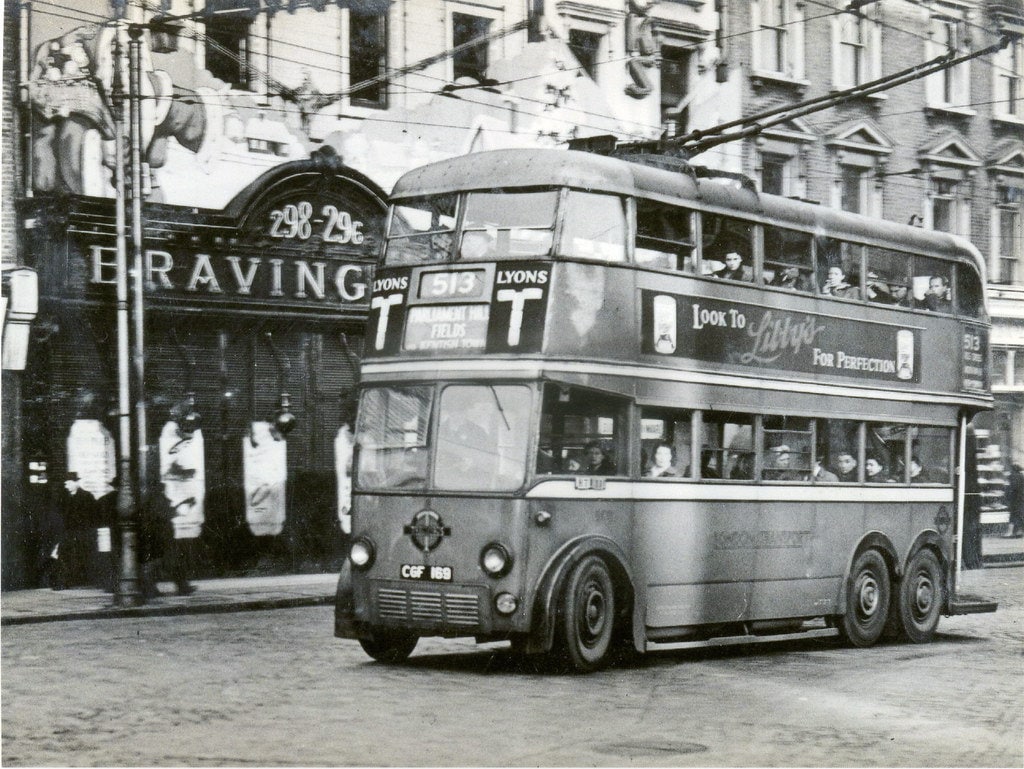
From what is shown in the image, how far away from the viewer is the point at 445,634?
539 inches

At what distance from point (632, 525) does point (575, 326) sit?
5.85 feet

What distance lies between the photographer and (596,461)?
14.2 m

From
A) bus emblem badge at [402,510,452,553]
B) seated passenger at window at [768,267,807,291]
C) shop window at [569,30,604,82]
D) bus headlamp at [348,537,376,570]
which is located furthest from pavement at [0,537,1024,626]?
shop window at [569,30,604,82]

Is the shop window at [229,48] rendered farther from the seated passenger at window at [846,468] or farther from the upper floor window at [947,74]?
the seated passenger at window at [846,468]

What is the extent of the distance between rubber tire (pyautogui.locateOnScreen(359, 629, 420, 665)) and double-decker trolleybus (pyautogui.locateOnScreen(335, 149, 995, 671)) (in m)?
0.02

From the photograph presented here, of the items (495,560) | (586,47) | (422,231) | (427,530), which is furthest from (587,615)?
(586,47)

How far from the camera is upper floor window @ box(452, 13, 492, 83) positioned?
78.3 feet

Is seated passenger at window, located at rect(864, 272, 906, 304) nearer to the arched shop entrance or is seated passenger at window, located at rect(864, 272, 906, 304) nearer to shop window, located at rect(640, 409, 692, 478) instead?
shop window, located at rect(640, 409, 692, 478)

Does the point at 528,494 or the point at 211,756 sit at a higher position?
the point at 528,494

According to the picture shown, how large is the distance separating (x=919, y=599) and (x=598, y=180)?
655cm

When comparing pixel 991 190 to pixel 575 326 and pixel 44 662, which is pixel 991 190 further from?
pixel 44 662

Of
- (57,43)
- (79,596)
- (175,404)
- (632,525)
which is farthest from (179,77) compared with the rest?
(632,525)

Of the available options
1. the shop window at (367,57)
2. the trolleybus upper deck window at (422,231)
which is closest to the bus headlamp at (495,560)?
the trolleybus upper deck window at (422,231)

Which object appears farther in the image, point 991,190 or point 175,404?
point 991,190
